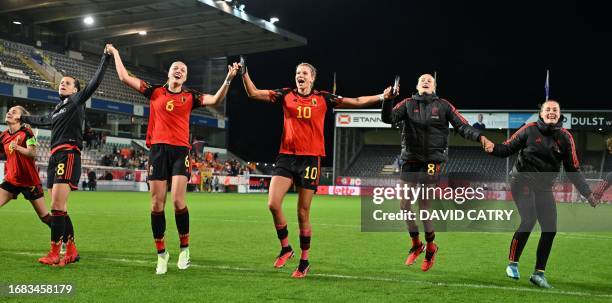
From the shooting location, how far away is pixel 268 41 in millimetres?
53125

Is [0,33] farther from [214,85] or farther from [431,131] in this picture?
[431,131]

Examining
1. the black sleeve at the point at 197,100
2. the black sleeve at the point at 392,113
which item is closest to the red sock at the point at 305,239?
the black sleeve at the point at 392,113

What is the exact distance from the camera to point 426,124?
28.3 ft

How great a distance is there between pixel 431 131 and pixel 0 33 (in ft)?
141

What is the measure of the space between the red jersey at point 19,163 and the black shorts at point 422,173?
489 centimetres

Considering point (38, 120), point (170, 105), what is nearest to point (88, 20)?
point (38, 120)

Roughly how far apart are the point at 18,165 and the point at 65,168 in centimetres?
142

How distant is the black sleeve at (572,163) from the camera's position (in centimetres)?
746

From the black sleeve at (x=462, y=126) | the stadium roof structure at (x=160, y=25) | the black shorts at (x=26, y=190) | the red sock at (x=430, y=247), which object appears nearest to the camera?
the black sleeve at (x=462, y=126)

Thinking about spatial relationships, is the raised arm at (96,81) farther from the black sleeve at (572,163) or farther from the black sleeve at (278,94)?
the black sleeve at (572,163)

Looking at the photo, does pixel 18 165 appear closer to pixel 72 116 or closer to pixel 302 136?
pixel 72 116

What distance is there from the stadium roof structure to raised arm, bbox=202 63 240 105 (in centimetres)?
3584

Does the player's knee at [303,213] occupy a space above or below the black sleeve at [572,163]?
below

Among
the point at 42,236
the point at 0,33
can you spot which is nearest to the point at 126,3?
the point at 0,33
